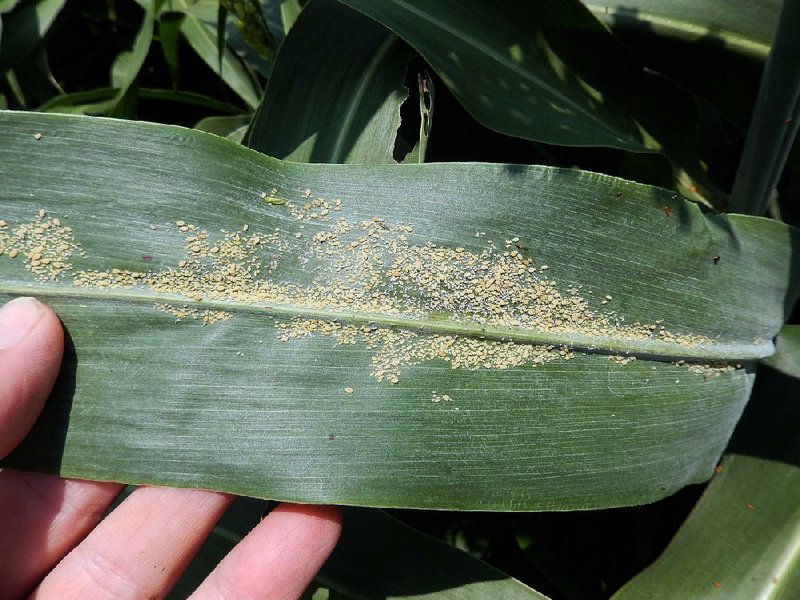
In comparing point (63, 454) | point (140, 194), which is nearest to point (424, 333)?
point (140, 194)

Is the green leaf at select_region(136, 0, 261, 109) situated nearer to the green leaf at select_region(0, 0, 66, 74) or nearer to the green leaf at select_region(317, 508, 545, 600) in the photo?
the green leaf at select_region(0, 0, 66, 74)

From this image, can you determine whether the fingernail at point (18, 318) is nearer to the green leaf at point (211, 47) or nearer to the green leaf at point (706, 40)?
the green leaf at point (211, 47)

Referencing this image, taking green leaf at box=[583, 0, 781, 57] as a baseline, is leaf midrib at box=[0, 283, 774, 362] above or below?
below

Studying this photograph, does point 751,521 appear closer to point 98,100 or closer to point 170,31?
point 170,31

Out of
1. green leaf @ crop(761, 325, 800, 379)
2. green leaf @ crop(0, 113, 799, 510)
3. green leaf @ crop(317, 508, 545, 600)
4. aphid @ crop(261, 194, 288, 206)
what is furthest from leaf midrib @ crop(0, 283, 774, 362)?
green leaf @ crop(317, 508, 545, 600)

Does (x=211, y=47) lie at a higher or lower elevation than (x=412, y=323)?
higher

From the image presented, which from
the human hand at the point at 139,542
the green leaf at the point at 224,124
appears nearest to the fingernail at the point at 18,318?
the human hand at the point at 139,542

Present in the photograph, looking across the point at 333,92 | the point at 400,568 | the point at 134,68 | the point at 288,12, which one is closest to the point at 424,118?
the point at 333,92
